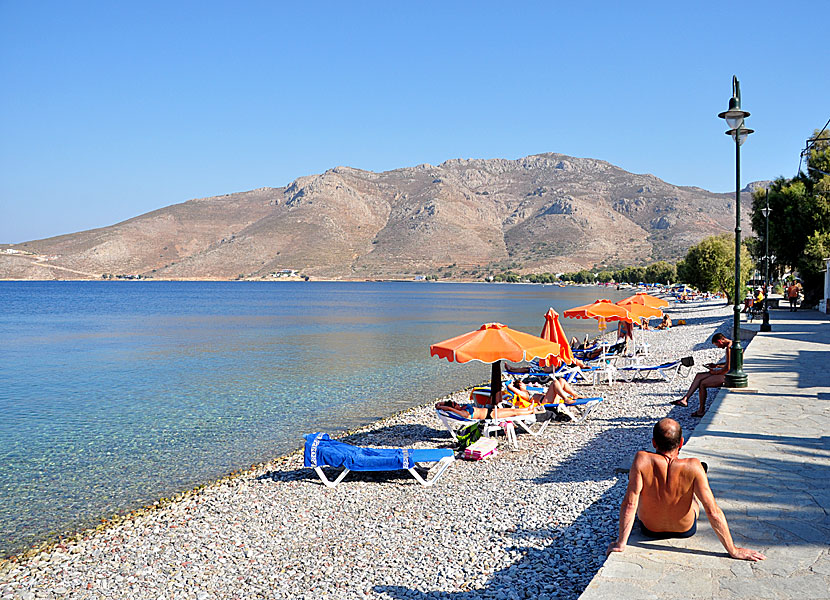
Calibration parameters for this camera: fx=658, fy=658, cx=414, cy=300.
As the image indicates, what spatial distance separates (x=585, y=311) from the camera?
17.8 meters

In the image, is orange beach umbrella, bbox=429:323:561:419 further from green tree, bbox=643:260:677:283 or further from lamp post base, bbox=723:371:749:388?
green tree, bbox=643:260:677:283

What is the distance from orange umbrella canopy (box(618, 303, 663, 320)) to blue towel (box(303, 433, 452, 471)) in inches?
413

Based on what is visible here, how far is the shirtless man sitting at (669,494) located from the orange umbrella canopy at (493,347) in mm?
5425

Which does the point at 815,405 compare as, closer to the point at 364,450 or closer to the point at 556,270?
the point at 364,450

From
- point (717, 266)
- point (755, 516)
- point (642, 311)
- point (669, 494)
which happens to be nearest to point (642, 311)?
point (642, 311)

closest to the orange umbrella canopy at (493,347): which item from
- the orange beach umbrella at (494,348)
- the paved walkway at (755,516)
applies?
the orange beach umbrella at (494,348)

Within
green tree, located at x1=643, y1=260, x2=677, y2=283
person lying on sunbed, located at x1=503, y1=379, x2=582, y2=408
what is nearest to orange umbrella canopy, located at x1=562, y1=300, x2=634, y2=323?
person lying on sunbed, located at x1=503, y1=379, x2=582, y2=408

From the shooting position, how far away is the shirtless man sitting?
4.37 meters

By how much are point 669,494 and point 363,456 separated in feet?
17.2

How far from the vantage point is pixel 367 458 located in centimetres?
903

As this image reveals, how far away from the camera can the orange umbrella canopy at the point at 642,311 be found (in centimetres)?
1792

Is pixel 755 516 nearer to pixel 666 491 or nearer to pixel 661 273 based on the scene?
pixel 666 491

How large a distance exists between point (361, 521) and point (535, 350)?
4.31 metres

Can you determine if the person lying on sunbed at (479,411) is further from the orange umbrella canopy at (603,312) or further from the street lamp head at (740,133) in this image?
the orange umbrella canopy at (603,312)
